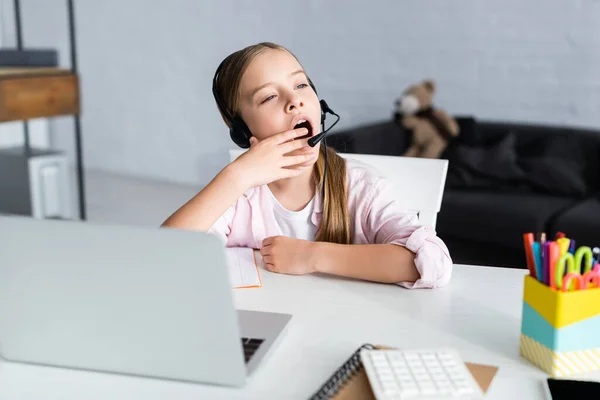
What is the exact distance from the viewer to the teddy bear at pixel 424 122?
3174 mm

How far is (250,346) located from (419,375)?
8.9 inches

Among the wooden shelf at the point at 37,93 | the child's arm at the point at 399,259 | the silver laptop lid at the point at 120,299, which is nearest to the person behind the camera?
the silver laptop lid at the point at 120,299

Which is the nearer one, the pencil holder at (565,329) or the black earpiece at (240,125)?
the pencil holder at (565,329)

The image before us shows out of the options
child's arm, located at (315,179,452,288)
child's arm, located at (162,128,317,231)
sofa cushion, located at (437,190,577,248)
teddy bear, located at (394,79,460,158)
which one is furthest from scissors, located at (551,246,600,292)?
teddy bear, located at (394,79,460,158)

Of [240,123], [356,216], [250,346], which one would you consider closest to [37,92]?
[240,123]

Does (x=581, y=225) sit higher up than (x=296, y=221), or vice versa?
(x=296, y=221)

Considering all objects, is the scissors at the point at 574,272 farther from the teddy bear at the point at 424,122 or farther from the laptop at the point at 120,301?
the teddy bear at the point at 424,122

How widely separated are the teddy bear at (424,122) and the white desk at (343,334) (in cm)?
197

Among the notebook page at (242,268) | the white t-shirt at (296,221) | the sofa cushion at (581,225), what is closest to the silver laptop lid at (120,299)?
the notebook page at (242,268)

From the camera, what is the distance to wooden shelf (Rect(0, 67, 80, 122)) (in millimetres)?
2943

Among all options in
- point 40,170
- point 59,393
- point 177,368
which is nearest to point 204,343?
point 177,368

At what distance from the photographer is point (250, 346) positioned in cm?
89

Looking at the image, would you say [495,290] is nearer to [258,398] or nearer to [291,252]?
[291,252]

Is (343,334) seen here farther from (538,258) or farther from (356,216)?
(356,216)
